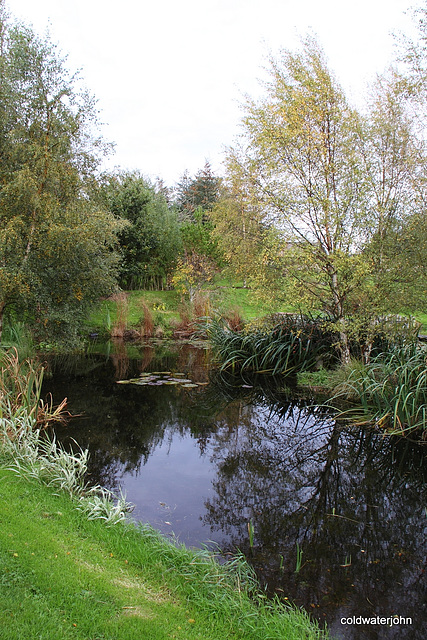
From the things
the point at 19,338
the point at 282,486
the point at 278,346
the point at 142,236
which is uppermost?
the point at 142,236

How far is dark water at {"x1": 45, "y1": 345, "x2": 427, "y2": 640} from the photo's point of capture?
127 inches

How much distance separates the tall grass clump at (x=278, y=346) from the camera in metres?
10.4

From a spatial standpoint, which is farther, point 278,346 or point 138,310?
point 138,310

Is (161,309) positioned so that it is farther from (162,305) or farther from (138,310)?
(138,310)

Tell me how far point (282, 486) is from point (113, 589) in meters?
2.82

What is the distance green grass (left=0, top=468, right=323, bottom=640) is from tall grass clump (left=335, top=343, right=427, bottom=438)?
400cm

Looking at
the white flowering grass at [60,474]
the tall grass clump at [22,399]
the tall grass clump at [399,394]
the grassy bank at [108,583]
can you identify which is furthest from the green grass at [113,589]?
the tall grass clump at [399,394]

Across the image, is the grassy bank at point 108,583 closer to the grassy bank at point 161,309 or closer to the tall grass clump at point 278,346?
the tall grass clump at point 278,346

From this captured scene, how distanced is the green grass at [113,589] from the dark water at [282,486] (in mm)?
504

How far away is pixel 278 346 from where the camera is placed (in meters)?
10.7

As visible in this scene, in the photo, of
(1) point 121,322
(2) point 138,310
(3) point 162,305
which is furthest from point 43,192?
(3) point 162,305

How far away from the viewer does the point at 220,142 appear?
10.8m

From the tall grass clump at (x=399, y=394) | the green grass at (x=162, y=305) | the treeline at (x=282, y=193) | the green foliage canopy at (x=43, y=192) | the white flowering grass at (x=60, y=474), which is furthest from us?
the green grass at (x=162, y=305)

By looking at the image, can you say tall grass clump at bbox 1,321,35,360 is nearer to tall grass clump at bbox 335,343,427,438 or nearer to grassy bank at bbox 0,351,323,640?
grassy bank at bbox 0,351,323,640
